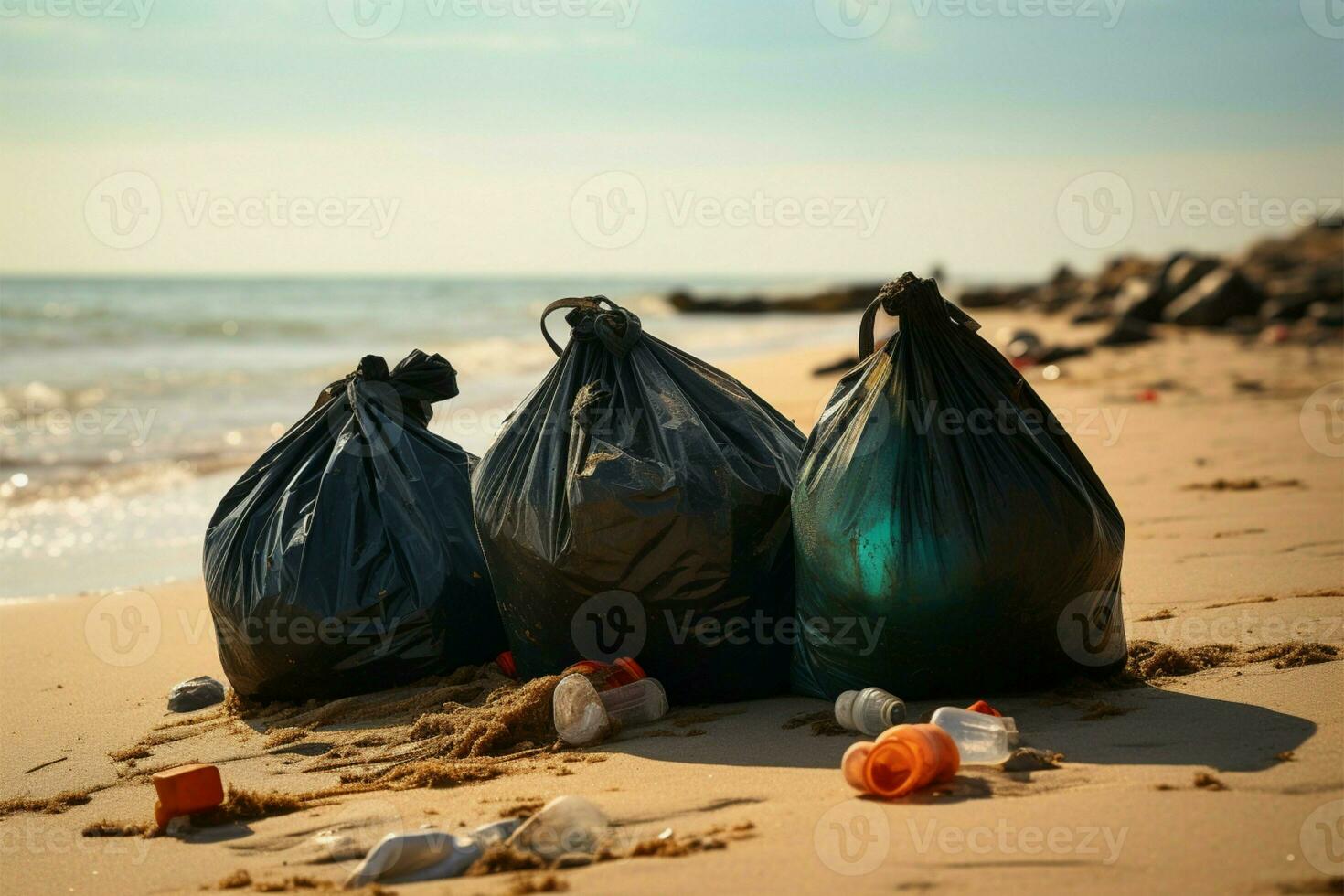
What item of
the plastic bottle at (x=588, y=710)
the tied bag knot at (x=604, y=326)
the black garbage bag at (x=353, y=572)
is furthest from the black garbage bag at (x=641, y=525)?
the black garbage bag at (x=353, y=572)

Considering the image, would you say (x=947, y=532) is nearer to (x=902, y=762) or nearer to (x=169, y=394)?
(x=902, y=762)

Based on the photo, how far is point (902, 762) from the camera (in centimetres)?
233

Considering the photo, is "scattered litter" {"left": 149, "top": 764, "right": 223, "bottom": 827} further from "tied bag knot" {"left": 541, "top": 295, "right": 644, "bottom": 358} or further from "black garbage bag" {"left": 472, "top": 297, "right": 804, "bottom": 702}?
"tied bag knot" {"left": 541, "top": 295, "right": 644, "bottom": 358}

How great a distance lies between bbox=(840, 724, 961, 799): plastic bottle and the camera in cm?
230

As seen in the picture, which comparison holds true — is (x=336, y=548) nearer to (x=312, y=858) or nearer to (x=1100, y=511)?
(x=312, y=858)

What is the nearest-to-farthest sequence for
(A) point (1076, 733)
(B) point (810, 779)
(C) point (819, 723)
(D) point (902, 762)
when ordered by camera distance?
1. (D) point (902, 762)
2. (B) point (810, 779)
3. (A) point (1076, 733)
4. (C) point (819, 723)

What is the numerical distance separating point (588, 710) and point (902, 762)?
0.85 metres

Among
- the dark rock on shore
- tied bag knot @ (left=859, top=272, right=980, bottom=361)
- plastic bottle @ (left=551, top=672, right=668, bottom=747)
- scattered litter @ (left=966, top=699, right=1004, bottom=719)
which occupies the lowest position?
scattered litter @ (left=966, top=699, right=1004, bottom=719)

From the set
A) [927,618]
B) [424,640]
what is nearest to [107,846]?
[424,640]

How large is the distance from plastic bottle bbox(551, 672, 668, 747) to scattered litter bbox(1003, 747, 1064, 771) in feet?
3.04

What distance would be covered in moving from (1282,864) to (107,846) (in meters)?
2.13

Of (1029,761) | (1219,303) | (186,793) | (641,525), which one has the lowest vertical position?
(1029,761)

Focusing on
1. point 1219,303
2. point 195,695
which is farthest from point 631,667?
point 1219,303

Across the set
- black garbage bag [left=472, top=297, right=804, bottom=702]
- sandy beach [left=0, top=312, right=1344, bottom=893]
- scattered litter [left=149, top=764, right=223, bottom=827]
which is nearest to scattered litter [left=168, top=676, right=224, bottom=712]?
sandy beach [left=0, top=312, right=1344, bottom=893]
